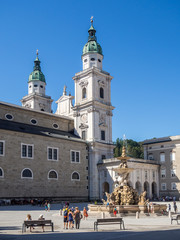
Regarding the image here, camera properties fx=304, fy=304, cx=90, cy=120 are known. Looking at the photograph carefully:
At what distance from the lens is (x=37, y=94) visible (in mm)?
69375

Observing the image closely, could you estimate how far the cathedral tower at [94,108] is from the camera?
56.4 meters

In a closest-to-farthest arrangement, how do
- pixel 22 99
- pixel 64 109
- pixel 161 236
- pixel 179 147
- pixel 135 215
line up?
pixel 161 236
pixel 135 215
pixel 179 147
pixel 64 109
pixel 22 99

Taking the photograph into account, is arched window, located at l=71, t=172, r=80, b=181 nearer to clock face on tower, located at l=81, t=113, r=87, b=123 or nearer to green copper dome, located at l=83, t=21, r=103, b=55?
clock face on tower, located at l=81, t=113, r=87, b=123

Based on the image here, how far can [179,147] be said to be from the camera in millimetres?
59625

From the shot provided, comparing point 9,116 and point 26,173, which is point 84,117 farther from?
point 26,173

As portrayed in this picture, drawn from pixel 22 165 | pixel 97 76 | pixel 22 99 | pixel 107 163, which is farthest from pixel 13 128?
pixel 22 99

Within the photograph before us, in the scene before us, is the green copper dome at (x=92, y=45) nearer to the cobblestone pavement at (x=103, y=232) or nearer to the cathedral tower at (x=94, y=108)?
the cathedral tower at (x=94, y=108)

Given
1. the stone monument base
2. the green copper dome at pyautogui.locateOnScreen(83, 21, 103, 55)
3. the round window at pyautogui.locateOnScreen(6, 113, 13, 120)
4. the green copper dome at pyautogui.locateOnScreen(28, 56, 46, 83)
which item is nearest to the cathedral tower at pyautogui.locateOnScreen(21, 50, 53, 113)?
the green copper dome at pyautogui.locateOnScreen(28, 56, 46, 83)

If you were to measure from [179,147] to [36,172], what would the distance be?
29.1 meters

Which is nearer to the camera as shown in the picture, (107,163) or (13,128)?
(13,128)

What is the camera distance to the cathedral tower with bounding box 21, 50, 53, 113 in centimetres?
6894

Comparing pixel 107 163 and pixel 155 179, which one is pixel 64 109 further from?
pixel 155 179

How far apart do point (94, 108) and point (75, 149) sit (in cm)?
944

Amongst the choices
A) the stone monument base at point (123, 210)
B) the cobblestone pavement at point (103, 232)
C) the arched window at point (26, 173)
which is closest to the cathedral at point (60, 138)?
the arched window at point (26, 173)
